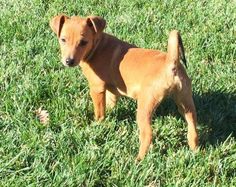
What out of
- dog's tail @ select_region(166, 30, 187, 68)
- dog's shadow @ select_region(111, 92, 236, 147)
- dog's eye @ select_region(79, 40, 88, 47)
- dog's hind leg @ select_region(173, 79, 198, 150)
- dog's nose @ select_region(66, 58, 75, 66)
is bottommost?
dog's shadow @ select_region(111, 92, 236, 147)

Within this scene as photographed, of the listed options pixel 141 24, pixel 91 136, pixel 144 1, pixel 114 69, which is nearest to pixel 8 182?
pixel 91 136

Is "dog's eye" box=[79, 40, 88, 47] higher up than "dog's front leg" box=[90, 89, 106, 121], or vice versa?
"dog's eye" box=[79, 40, 88, 47]

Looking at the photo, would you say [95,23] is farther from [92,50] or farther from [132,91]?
[132,91]

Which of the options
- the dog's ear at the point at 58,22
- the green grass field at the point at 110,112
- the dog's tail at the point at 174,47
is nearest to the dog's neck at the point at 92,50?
the dog's ear at the point at 58,22

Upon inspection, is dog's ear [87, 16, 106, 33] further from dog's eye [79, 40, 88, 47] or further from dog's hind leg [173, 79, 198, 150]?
dog's hind leg [173, 79, 198, 150]

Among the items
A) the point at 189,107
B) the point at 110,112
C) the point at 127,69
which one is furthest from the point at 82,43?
the point at 189,107

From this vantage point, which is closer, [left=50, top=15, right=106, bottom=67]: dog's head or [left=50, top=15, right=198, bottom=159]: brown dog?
[left=50, top=15, right=198, bottom=159]: brown dog

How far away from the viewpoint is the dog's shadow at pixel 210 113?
16.6 ft

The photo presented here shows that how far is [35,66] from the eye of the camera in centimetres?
604

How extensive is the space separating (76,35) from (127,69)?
583mm

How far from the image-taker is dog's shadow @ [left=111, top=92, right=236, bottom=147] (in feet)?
16.6

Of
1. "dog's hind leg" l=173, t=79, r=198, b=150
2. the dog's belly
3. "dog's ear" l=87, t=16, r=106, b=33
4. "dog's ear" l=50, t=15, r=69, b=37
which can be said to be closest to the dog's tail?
"dog's hind leg" l=173, t=79, r=198, b=150

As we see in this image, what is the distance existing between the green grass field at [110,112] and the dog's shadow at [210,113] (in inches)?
0.4

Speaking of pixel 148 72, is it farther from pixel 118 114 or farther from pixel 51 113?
pixel 51 113
